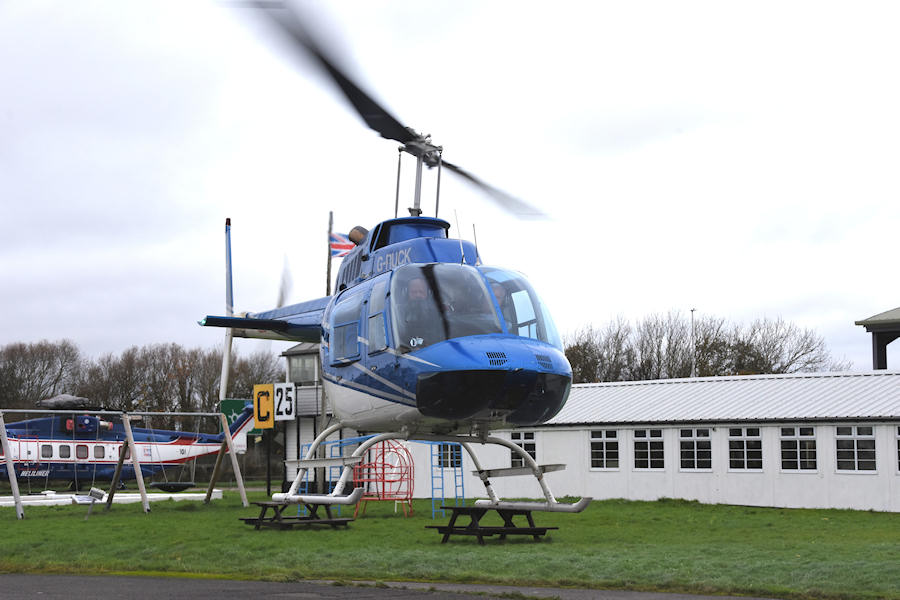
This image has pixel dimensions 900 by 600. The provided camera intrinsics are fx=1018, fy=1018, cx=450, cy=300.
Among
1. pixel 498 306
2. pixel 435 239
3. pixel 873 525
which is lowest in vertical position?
pixel 873 525

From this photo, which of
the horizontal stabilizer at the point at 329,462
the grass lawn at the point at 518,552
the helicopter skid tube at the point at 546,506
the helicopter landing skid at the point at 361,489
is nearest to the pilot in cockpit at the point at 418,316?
the helicopter landing skid at the point at 361,489

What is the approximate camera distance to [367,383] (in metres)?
13.8

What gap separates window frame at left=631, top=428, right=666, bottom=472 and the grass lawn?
6498 millimetres

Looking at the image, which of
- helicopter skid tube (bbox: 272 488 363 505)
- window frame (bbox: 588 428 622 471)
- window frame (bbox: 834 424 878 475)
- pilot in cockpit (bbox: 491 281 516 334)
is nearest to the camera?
pilot in cockpit (bbox: 491 281 516 334)

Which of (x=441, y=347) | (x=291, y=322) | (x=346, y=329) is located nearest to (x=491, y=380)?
(x=441, y=347)

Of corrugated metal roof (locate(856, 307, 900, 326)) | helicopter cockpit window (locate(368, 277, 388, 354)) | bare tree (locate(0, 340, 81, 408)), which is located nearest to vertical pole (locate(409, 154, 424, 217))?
helicopter cockpit window (locate(368, 277, 388, 354))

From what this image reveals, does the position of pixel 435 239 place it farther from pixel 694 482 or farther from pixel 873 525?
pixel 694 482

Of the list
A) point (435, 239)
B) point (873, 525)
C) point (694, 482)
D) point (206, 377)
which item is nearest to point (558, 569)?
point (435, 239)

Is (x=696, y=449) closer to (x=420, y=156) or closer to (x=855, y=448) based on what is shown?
(x=855, y=448)

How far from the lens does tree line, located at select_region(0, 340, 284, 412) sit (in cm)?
7094

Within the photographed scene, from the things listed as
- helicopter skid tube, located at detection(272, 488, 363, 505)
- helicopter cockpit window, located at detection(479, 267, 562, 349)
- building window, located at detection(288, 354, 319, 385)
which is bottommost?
helicopter skid tube, located at detection(272, 488, 363, 505)

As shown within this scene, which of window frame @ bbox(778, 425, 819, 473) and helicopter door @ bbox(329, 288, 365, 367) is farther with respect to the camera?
window frame @ bbox(778, 425, 819, 473)

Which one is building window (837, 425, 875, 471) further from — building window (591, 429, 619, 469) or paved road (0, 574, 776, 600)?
paved road (0, 574, 776, 600)

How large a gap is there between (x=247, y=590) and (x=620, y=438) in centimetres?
2073
